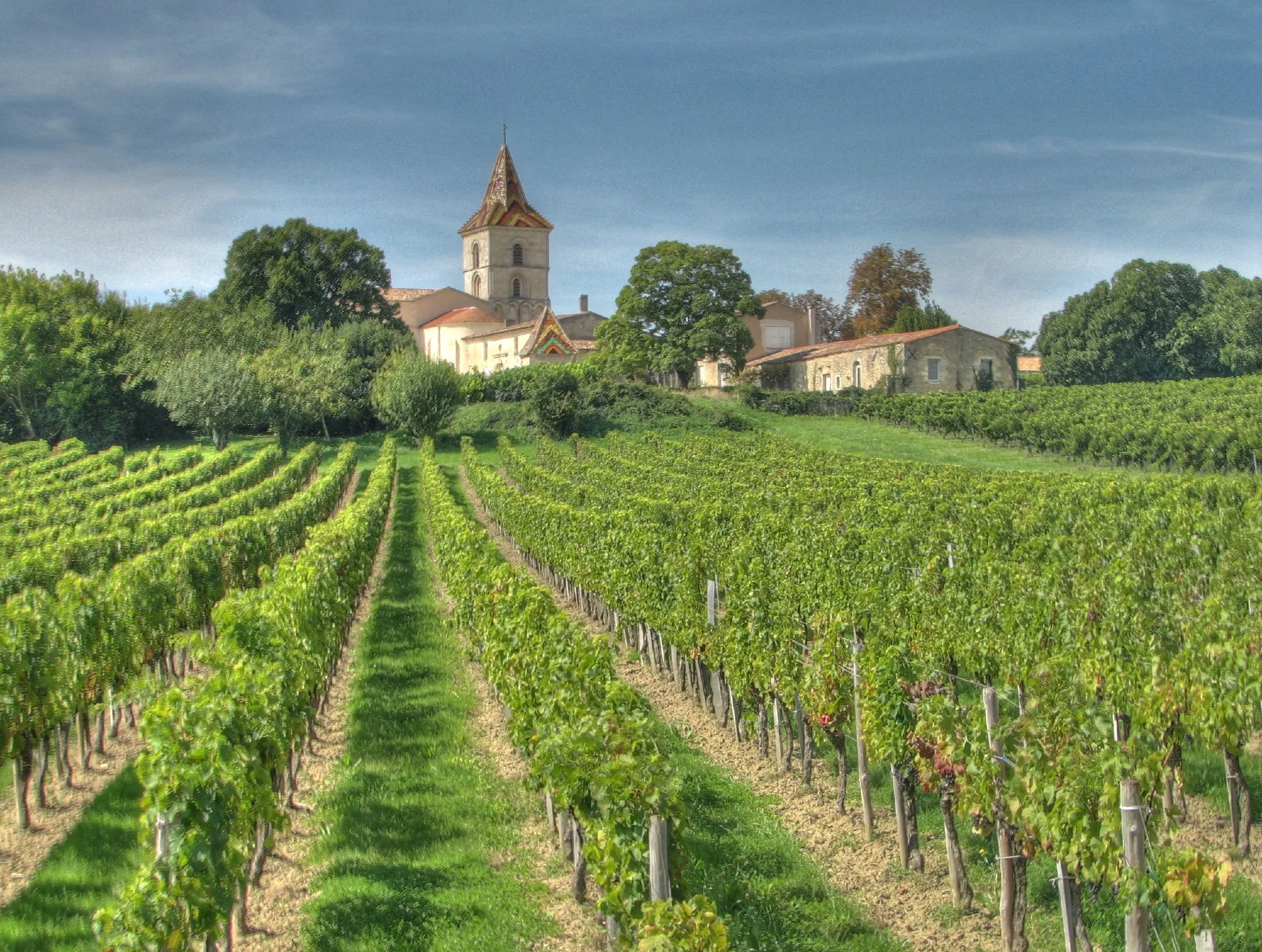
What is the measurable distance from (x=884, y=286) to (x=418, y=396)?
45.0 metres

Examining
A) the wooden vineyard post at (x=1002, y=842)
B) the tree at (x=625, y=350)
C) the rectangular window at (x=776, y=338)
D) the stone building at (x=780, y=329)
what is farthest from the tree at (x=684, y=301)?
the wooden vineyard post at (x=1002, y=842)

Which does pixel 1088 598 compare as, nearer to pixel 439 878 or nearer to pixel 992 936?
pixel 992 936

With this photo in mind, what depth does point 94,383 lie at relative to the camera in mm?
56469

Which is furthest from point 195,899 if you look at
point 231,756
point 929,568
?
point 929,568

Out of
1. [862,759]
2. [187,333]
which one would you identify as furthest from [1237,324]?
[862,759]

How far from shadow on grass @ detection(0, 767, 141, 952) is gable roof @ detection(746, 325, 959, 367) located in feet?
171

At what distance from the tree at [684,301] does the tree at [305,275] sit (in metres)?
15.3

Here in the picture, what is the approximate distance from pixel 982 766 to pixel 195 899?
14.0 feet

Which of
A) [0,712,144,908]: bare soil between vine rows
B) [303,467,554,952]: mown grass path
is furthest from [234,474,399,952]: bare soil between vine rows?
[0,712,144,908]: bare soil between vine rows

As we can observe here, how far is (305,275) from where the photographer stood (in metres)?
63.9

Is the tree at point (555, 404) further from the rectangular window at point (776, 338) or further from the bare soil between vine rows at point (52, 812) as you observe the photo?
the bare soil between vine rows at point (52, 812)

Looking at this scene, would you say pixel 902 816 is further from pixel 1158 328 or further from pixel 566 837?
pixel 1158 328

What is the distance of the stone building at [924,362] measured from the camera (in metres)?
57.1

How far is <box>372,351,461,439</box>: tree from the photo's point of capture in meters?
47.3
